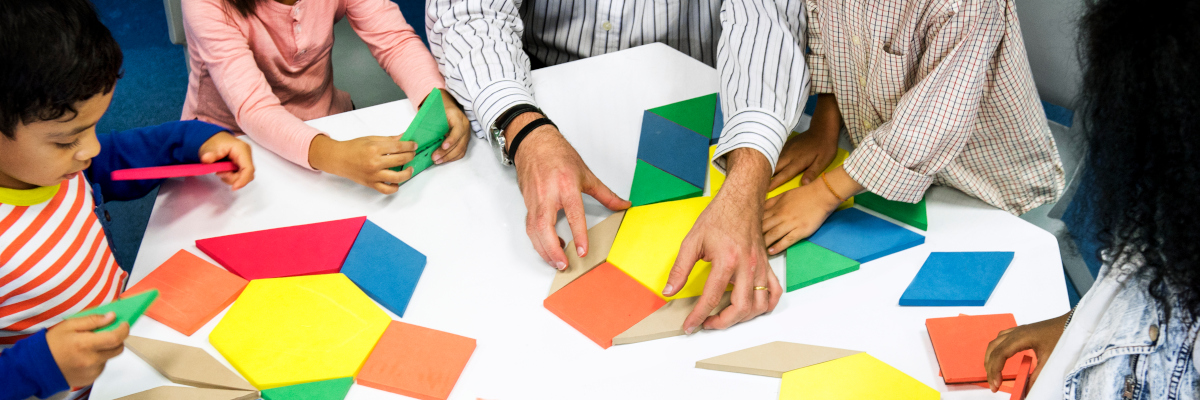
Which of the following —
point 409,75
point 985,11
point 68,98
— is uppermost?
point 985,11

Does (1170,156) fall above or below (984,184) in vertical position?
above

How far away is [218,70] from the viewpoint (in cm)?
119

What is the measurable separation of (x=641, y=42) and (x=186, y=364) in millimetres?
961

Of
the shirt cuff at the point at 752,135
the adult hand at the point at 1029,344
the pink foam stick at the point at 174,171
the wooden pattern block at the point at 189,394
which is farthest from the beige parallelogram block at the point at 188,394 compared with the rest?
the adult hand at the point at 1029,344

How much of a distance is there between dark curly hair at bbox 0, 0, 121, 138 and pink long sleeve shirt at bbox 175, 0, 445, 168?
29 cm

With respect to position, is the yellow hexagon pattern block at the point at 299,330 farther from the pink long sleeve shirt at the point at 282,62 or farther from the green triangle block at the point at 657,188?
the green triangle block at the point at 657,188

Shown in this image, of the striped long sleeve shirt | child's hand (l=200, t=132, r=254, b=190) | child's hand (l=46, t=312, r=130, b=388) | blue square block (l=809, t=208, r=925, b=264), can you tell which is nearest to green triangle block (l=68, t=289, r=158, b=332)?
child's hand (l=46, t=312, r=130, b=388)

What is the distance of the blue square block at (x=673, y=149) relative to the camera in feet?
3.53

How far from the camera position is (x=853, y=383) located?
0.79 meters

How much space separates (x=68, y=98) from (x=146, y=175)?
15 cm

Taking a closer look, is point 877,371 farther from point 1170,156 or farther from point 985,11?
point 985,11

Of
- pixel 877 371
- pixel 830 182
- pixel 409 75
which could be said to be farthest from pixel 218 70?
pixel 877 371

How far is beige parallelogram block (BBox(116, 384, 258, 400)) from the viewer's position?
74cm

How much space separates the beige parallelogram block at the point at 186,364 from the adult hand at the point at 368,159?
318 millimetres
